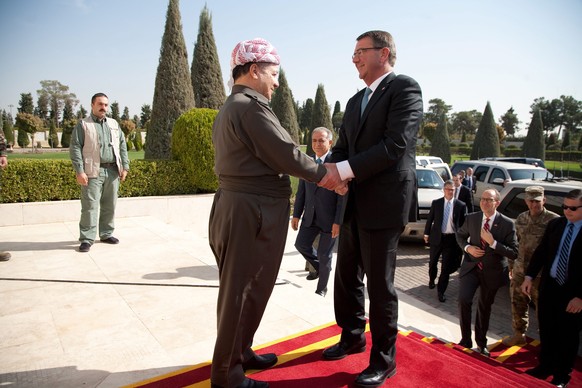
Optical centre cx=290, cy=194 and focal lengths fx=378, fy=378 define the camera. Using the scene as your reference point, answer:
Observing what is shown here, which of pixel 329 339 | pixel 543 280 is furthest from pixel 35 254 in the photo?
pixel 543 280

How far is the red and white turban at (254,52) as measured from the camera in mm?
2090

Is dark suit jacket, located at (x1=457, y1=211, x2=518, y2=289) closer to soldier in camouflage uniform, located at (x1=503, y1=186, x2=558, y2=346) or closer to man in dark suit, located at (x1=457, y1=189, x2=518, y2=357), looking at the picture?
man in dark suit, located at (x1=457, y1=189, x2=518, y2=357)

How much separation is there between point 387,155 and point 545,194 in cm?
493

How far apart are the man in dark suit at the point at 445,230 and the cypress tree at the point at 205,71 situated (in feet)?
46.0

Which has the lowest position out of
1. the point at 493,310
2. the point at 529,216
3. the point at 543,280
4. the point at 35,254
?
the point at 493,310

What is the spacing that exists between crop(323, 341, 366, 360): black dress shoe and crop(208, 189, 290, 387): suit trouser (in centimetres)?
67

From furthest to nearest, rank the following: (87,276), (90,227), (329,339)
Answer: (90,227) → (87,276) → (329,339)

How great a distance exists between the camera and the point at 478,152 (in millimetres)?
31719

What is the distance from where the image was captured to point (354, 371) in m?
2.41

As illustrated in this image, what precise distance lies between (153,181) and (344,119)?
321 inches

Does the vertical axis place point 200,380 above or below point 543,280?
below

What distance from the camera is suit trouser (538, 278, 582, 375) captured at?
11.4 feet

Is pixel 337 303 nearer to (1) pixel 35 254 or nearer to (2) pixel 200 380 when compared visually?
(2) pixel 200 380

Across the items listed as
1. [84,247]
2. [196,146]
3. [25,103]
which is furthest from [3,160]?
[25,103]
